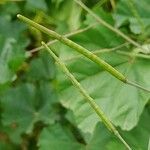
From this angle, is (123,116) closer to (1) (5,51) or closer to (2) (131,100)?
(2) (131,100)

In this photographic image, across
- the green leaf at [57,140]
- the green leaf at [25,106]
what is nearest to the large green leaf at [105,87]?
the green leaf at [57,140]

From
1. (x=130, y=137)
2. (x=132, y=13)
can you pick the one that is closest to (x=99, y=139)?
(x=130, y=137)

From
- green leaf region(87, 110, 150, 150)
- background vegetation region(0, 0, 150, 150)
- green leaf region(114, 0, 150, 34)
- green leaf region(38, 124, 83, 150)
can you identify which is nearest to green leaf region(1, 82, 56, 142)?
background vegetation region(0, 0, 150, 150)

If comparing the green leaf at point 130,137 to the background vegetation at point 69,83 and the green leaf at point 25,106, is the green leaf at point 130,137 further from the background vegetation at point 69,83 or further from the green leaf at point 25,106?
the green leaf at point 25,106

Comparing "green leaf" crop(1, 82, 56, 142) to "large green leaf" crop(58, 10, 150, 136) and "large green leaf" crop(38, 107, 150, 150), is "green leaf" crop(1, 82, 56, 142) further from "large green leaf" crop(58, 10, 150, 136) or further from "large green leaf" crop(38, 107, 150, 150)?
"large green leaf" crop(58, 10, 150, 136)

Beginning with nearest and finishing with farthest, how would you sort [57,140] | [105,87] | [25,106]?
[105,87] → [57,140] → [25,106]

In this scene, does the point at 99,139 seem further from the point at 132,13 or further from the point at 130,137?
the point at 132,13

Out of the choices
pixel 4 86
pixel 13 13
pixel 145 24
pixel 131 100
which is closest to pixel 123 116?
pixel 131 100
